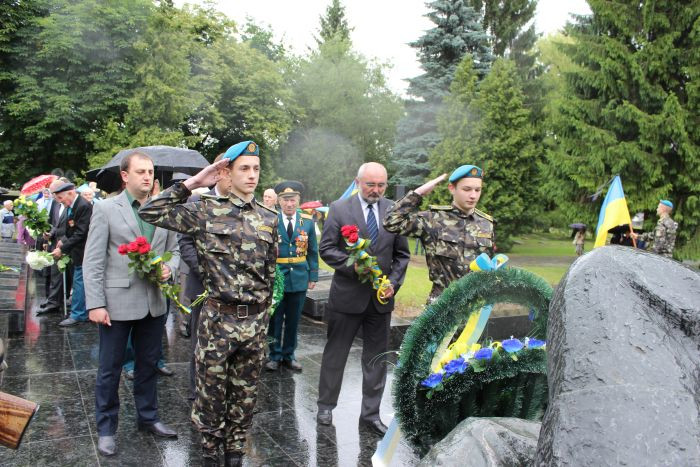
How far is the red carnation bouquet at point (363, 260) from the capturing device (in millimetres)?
4309

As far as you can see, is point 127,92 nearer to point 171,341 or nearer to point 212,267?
point 171,341

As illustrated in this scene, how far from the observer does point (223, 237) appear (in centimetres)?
362

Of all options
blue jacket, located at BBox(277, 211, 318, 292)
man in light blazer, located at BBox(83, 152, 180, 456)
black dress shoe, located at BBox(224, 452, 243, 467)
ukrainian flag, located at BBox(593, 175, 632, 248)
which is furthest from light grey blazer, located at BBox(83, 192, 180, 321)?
ukrainian flag, located at BBox(593, 175, 632, 248)

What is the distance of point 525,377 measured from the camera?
7.74 feet

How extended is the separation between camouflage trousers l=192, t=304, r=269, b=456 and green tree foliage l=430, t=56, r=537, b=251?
18618 millimetres

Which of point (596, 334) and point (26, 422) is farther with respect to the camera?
point (26, 422)

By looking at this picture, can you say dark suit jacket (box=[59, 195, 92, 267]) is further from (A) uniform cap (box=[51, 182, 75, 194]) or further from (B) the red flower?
(B) the red flower

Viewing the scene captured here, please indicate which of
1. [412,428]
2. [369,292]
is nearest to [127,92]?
[369,292]

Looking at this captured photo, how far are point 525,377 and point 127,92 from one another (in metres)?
27.4

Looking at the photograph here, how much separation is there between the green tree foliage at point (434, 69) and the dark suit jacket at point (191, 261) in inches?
745

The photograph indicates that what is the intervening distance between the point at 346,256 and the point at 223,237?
47.3 inches

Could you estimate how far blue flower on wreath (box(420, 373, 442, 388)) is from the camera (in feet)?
7.63

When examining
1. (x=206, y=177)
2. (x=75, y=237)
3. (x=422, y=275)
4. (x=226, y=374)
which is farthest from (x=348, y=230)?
(x=422, y=275)

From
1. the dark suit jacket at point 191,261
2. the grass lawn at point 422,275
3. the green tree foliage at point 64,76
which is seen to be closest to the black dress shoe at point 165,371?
the dark suit jacket at point 191,261
